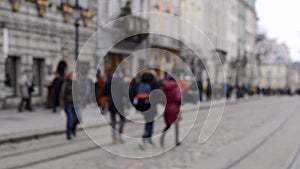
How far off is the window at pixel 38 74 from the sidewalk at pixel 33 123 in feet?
9.88

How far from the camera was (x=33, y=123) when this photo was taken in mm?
19141

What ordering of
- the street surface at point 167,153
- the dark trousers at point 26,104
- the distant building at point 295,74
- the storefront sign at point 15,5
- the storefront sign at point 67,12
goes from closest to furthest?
1. the street surface at point 167,153
2. the dark trousers at point 26,104
3. the storefront sign at point 15,5
4. the storefront sign at point 67,12
5. the distant building at point 295,74

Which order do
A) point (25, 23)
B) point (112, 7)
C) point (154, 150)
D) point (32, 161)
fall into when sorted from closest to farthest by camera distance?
point (32, 161) < point (154, 150) < point (25, 23) < point (112, 7)

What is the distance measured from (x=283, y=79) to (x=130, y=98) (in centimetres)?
14735

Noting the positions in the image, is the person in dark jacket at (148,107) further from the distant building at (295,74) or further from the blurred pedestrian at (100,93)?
the distant building at (295,74)

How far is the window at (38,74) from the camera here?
2801 centimetres

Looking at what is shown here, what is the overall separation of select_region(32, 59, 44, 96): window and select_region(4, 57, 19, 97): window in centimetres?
153

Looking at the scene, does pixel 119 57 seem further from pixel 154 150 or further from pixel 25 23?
pixel 25 23

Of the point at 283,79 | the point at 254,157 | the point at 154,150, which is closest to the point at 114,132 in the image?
the point at 154,150

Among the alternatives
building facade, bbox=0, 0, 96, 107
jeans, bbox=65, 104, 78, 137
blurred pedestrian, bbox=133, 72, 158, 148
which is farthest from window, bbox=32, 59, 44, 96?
blurred pedestrian, bbox=133, 72, 158, 148

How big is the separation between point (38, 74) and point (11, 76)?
2480 mm

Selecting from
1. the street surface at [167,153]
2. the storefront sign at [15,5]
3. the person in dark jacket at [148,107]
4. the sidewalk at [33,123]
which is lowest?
the street surface at [167,153]

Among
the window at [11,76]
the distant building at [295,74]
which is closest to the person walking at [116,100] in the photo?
the window at [11,76]

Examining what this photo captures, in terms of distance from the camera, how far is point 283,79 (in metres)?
155
